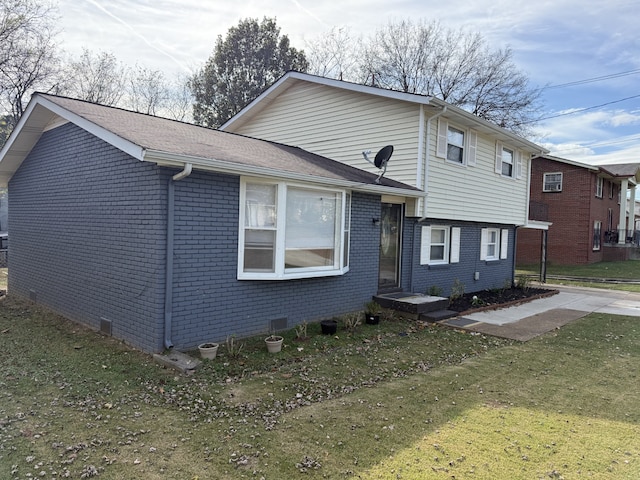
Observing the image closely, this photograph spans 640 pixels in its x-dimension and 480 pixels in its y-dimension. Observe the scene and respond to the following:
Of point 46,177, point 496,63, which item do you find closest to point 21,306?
point 46,177

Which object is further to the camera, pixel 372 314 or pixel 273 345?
pixel 372 314

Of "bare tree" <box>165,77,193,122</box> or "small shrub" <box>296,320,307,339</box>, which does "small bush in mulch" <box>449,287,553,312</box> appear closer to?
"small shrub" <box>296,320,307,339</box>

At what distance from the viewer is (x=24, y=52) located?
20.1 meters

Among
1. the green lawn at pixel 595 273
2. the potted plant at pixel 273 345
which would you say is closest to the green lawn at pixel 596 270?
the green lawn at pixel 595 273

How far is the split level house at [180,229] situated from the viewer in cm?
600

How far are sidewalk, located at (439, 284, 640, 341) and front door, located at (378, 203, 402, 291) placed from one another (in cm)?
178

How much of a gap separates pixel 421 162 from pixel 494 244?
5.95 meters

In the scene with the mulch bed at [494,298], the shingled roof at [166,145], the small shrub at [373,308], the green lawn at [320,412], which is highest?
the shingled roof at [166,145]

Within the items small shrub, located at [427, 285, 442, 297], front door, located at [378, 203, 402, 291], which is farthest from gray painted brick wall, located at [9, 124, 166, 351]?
small shrub, located at [427, 285, 442, 297]

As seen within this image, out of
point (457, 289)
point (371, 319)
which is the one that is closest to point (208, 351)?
point (371, 319)

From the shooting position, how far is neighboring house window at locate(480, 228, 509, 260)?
13523mm

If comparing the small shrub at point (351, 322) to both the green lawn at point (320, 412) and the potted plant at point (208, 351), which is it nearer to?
the green lawn at point (320, 412)

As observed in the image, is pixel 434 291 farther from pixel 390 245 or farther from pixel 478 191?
pixel 478 191

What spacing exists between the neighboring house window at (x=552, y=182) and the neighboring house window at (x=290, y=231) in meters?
20.5
